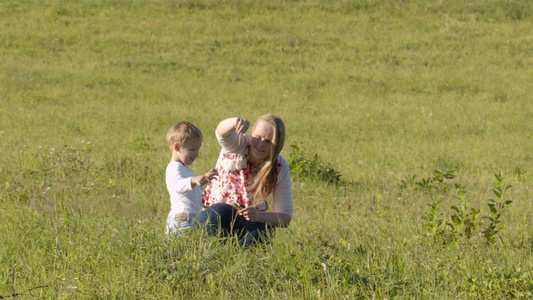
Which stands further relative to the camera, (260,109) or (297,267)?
(260,109)

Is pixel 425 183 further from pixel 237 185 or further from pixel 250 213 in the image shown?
pixel 250 213

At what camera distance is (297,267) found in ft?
12.0

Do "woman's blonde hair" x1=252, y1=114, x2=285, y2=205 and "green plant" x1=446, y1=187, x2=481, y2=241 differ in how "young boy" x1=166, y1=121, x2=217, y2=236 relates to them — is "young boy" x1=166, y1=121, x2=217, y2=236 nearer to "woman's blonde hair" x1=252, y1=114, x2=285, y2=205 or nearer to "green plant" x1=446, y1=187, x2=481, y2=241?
"woman's blonde hair" x1=252, y1=114, x2=285, y2=205

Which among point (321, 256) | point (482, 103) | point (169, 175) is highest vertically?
point (169, 175)

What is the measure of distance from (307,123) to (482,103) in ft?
15.2

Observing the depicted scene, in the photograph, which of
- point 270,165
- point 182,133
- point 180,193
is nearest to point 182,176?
point 180,193

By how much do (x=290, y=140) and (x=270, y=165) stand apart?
700cm

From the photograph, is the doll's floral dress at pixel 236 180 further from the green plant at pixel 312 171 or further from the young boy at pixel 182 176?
the green plant at pixel 312 171

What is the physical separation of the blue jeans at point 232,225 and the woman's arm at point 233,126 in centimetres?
46

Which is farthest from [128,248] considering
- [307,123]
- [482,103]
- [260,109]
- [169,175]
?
[482,103]

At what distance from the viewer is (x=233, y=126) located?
4355 mm

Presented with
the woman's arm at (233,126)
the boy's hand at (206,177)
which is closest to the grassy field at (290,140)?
the boy's hand at (206,177)

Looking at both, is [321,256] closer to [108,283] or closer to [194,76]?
[108,283]

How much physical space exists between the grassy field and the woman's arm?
0.70 meters
